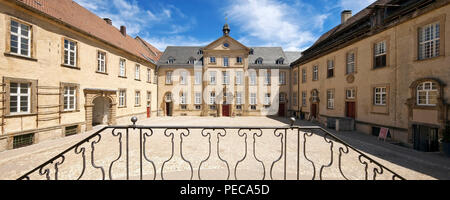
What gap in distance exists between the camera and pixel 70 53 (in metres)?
10.2

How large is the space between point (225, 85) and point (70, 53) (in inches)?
608

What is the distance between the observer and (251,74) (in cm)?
2181

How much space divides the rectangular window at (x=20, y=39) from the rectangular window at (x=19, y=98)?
1.74m

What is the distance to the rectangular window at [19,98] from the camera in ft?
25.1

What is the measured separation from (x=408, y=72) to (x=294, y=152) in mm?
8216

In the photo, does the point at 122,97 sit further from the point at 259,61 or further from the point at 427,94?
the point at 427,94

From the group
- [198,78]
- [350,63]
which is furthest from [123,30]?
[350,63]

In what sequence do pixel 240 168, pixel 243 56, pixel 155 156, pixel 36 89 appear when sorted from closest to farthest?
pixel 240 168 < pixel 155 156 < pixel 36 89 < pixel 243 56

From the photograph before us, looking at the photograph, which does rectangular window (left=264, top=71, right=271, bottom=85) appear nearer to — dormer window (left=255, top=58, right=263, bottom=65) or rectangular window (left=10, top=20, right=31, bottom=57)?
dormer window (left=255, top=58, right=263, bottom=65)

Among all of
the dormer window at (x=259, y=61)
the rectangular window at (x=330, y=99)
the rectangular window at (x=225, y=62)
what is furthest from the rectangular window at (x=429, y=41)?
the rectangular window at (x=225, y=62)

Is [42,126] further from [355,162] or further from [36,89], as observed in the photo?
[355,162]

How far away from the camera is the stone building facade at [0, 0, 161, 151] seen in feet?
24.6

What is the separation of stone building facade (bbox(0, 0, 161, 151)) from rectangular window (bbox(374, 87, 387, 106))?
66.8 feet
